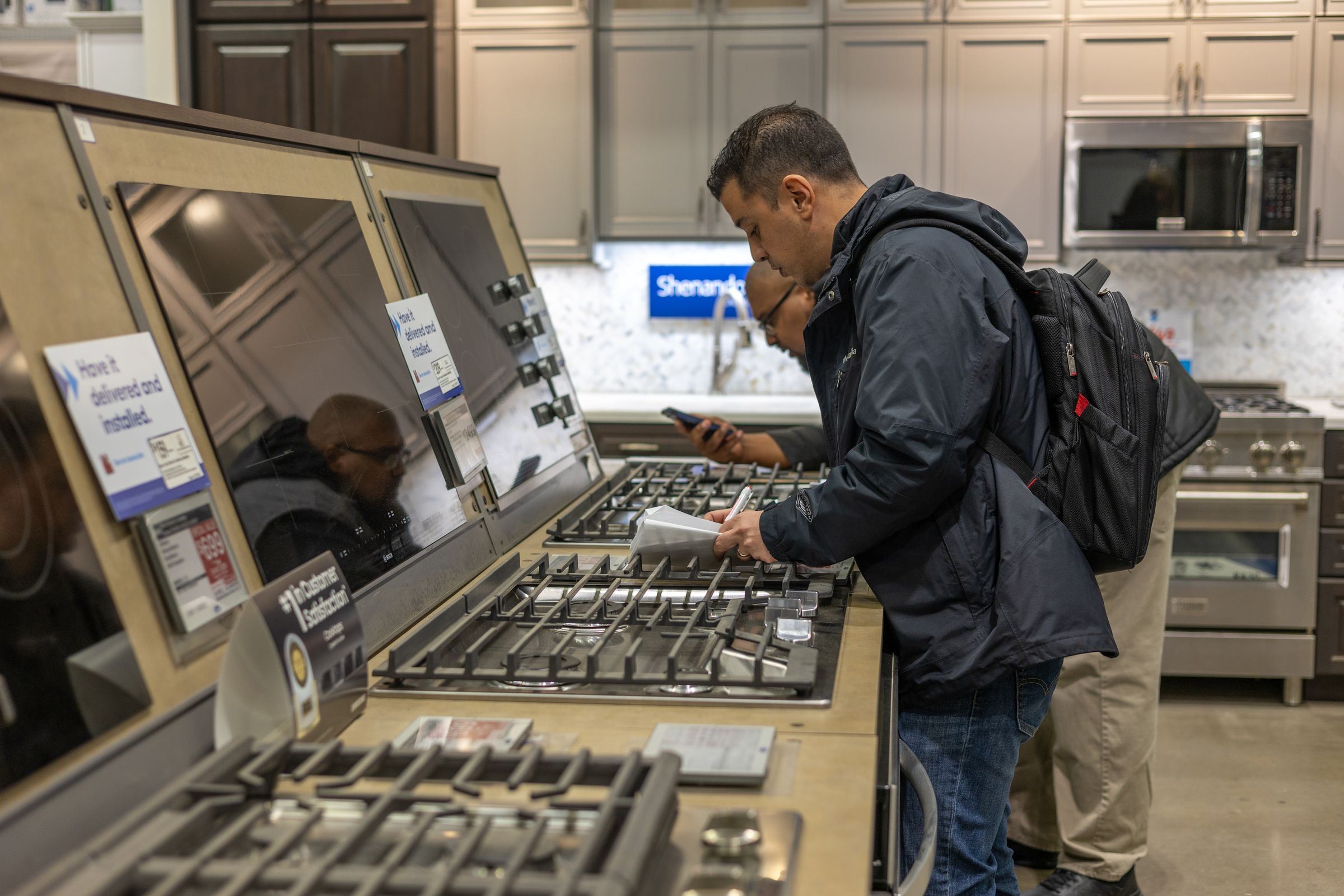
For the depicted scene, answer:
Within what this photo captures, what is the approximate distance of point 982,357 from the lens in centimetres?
148

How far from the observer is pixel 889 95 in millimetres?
4387

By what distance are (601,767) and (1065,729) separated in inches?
76.9

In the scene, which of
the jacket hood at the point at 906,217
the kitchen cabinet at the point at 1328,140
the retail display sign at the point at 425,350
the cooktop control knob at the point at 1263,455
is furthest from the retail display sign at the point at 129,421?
the kitchen cabinet at the point at 1328,140

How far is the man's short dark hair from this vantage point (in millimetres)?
1695

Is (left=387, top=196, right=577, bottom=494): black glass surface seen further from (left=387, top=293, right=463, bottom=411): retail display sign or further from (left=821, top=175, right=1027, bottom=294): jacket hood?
(left=821, top=175, right=1027, bottom=294): jacket hood

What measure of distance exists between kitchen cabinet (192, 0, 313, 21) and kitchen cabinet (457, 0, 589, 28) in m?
0.59

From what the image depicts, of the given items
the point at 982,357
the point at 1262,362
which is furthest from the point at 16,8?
the point at 1262,362

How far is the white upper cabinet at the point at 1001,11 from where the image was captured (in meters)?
4.29

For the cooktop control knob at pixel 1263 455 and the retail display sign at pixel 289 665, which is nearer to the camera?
the retail display sign at pixel 289 665

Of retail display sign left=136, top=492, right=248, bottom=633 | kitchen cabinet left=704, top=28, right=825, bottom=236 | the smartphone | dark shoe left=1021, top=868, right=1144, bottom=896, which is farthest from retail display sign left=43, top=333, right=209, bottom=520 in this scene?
kitchen cabinet left=704, top=28, right=825, bottom=236

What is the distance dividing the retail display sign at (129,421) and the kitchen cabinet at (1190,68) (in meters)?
3.92

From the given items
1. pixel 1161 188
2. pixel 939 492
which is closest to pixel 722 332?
pixel 1161 188

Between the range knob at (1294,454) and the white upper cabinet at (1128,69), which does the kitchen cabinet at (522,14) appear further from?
the range knob at (1294,454)

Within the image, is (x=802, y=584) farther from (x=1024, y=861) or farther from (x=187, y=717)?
(x=1024, y=861)
